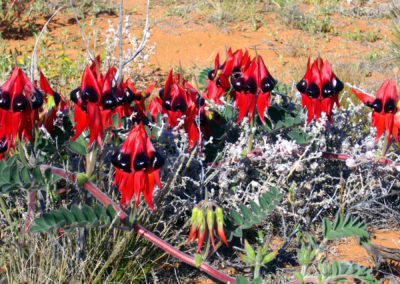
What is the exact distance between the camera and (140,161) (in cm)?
153

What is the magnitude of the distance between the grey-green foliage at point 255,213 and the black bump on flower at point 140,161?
412 mm

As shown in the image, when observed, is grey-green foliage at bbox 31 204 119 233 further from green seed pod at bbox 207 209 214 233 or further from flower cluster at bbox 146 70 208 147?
flower cluster at bbox 146 70 208 147

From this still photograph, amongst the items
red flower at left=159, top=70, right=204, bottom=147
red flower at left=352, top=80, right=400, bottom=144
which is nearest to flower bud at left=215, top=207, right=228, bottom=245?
red flower at left=159, top=70, right=204, bottom=147

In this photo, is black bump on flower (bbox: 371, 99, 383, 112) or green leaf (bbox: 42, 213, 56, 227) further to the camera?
black bump on flower (bbox: 371, 99, 383, 112)

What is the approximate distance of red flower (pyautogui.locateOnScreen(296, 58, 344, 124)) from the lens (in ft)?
6.63

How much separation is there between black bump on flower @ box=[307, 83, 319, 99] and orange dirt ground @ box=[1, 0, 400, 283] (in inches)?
94.9

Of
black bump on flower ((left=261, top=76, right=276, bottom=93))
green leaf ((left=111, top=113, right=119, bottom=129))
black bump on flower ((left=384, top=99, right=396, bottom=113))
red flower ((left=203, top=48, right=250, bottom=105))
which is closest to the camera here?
green leaf ((left=111, top=113, right=119, bottom=129))

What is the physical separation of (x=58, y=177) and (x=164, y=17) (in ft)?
15.0

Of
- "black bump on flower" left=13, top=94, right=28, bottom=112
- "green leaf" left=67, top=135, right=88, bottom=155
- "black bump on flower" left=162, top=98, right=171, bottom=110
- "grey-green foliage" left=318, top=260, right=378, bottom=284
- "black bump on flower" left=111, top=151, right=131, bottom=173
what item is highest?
"black bump on flower" left=13, top=94, right=28, bottom=112

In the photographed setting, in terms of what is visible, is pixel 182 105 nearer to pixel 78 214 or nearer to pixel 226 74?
pixel 226 74

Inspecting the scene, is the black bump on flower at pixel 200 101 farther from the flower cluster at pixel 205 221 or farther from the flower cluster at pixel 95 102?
the flower cluster at pixel 205 221

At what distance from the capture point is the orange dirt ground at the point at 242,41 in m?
4.95

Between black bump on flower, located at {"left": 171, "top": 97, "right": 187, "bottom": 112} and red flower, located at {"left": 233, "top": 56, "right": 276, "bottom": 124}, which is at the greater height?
red flower, located at {"left": 233, "top": 56, "right": 276, "bottom": 124}

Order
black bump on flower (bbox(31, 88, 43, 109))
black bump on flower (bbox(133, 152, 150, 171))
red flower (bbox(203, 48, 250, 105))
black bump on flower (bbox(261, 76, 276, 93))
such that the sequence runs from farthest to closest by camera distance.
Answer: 1. red flower (bbox(203, 48, 250, 105))
2. black bump on flower (bbox(261, 76, 276, 93))
3. black bump on flower (bbox(31, 88, 43, 109))
4. black bump on flower (bbox(133, 152, 150, 171))
